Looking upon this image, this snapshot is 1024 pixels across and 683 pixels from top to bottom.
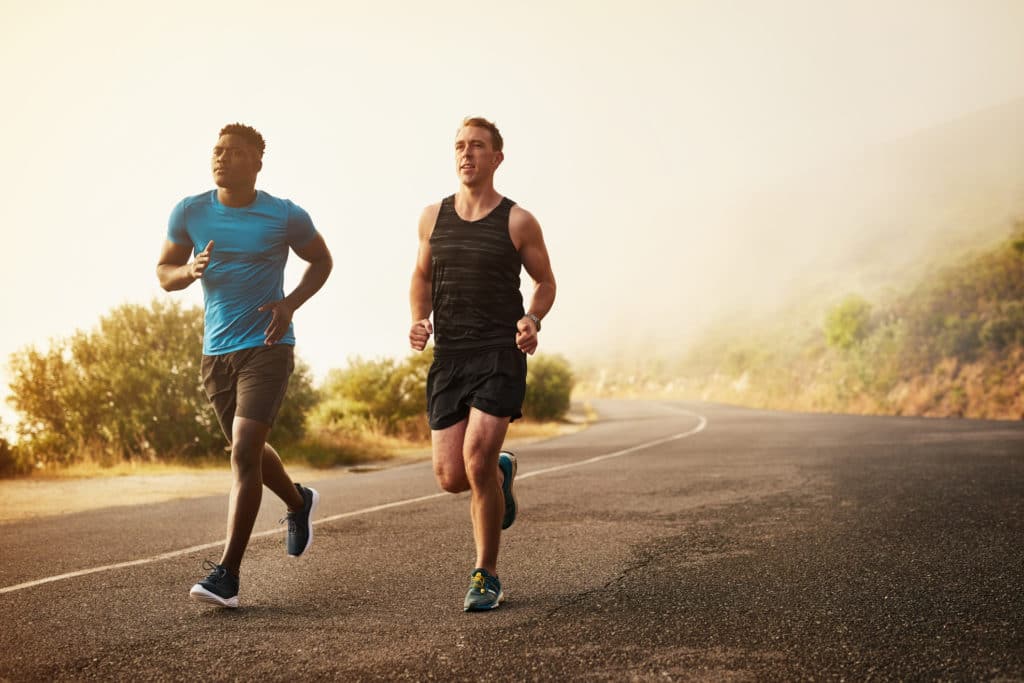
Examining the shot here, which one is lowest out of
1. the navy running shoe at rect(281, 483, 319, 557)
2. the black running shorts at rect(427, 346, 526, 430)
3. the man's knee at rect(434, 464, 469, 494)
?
the navy running shoe at rect(281, 483, 319, 557)

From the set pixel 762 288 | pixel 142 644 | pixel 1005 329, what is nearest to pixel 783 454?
pixel 142 644

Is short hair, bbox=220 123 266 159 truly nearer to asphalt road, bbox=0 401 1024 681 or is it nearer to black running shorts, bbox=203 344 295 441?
black running shorts, bbox=203 344 295 441

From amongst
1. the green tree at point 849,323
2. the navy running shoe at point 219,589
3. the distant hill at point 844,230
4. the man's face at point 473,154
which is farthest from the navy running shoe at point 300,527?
the distant hill at point 844,230

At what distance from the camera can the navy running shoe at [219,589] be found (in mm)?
4785

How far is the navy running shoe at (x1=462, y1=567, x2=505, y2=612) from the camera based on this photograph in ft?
15.4

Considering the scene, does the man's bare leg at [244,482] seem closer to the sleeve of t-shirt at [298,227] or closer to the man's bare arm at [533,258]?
the sleeve of t-shirt at [298,227]

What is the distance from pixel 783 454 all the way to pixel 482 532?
9895 millimetres

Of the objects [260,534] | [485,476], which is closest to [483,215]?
[485,476]

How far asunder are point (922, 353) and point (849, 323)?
7.90m

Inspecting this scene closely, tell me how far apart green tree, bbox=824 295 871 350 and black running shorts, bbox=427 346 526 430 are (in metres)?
37.9

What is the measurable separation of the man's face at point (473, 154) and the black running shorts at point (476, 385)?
86 cm

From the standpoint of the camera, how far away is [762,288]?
316 feet

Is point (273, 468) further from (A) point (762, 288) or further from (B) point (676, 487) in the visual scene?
(A) point (762, 288)

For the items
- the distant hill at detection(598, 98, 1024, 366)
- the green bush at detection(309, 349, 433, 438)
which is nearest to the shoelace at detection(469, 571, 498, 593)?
the green bush at detection(309, 349, 433, 438)
